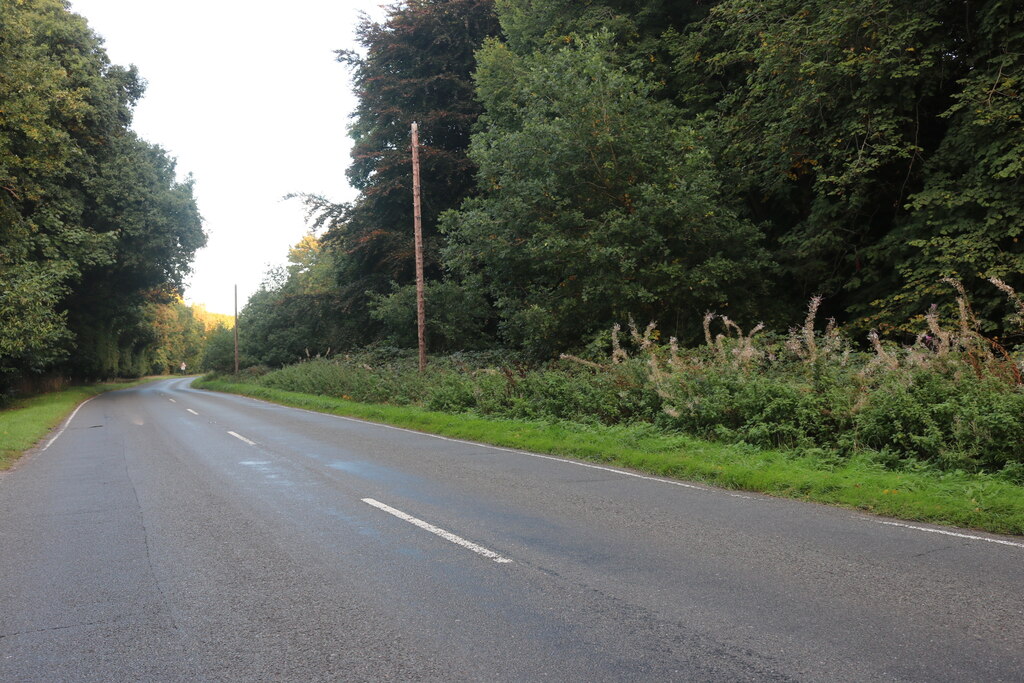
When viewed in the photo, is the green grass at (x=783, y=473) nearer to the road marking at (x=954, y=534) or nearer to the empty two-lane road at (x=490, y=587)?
the road marking at (x=954, y=534)

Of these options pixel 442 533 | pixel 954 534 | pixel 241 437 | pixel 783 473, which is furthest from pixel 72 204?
pixel 954 534

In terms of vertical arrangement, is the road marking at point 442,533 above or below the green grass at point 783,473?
below

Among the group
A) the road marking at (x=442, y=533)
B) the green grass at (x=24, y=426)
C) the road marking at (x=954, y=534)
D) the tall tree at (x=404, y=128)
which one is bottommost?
the green grass at (x=24, y=426)

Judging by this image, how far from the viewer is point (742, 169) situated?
1981cm

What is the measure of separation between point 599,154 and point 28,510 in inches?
629

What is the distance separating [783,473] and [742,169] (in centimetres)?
1373

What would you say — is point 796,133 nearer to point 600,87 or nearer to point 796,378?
point 600,87

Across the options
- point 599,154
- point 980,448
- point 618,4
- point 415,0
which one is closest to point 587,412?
point 980,448

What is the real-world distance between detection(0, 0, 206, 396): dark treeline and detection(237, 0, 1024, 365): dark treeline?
1393 cm

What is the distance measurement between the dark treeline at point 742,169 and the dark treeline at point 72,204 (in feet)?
45.7

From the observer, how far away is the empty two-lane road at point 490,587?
3533 millimetres

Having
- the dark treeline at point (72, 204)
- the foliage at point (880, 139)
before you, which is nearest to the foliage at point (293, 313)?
the dark treeline at point (72, 204)

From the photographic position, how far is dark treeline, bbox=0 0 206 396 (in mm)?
21922

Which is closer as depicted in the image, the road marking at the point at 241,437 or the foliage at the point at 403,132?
the road marking at the point at 241,437
